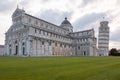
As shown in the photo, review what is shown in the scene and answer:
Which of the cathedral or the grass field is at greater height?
the cathedral

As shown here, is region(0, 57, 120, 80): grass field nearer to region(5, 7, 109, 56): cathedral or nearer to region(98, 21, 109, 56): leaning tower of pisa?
region(5, 7, 109, 56): cathedral

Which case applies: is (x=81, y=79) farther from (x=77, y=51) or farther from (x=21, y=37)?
(x=77, y=51)

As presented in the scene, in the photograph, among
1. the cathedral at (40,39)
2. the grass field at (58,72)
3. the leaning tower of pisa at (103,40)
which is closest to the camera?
the grass field at (58,72)

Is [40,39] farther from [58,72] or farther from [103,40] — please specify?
[58,72]

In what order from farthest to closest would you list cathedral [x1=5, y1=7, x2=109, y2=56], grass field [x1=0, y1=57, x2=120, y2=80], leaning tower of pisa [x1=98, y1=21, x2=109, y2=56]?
1. leaning tower of pisa [x1=98, y1=21, x2=109, y2=56]
2. cathedral [x1=5, y1=7, x2=109, y2=56]
3. grass field [x1=0, y1=57, x2=120, y2=80]

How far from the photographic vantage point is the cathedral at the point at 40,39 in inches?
2749

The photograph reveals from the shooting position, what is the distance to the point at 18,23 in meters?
74.9

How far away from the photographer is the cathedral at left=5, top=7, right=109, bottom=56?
6981 cm

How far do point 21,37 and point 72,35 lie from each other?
3931 cm

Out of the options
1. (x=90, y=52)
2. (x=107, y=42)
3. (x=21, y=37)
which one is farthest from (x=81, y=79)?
(x=107, y=42)

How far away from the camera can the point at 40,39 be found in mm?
72750

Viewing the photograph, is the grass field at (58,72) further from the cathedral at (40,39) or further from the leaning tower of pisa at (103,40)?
the leaning tower of pisa at (103,40)

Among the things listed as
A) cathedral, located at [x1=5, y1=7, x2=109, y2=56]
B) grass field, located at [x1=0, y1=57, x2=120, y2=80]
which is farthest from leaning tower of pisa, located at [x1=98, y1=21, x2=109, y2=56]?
grass field, located at [x1=0, y1=57, x2=120, y2=80]

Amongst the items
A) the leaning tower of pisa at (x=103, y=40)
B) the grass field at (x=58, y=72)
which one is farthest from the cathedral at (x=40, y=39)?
the grass field at (x=58, y=72)
